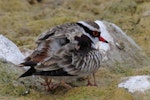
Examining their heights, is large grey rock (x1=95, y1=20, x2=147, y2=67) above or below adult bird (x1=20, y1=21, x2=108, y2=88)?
below

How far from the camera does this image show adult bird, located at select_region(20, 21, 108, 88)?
24.1 feet

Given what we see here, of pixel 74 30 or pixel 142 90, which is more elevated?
pixel 74 30

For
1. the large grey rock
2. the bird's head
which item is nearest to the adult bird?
the bird's head

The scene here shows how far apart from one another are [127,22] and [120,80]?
5.06m

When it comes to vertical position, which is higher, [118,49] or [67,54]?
[67,54]

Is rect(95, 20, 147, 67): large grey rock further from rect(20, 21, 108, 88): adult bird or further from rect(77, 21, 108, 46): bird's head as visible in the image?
rect(20, 21, 108, 88): adult bird

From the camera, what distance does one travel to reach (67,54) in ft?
24.6

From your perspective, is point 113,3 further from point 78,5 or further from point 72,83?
point 72,83

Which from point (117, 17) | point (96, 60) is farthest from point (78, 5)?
point (96, 60)

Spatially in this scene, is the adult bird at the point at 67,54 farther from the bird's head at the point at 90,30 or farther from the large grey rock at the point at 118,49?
the large grey rock at the point at 118,49

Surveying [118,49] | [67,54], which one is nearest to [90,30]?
[67,54]

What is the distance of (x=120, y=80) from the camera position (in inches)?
322

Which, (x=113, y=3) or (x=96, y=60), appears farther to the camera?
(x=113, y=3)

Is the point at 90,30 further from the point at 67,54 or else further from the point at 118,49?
the point at 118,49
